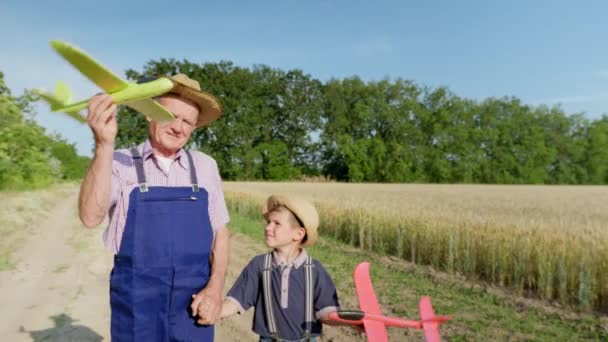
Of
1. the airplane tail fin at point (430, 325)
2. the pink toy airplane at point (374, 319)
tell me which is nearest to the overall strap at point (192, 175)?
the pink toy airplane at point (374, 319)

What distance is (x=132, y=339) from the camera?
1.91m

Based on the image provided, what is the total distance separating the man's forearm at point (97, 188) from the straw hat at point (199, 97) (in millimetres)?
430

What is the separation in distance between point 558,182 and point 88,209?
53251 millimetres

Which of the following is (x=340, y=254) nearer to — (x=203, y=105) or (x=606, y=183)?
(x=203, y=105)

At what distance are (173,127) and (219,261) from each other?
25.3 inches

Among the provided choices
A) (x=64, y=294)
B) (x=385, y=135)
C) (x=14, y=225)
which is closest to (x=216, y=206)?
(x=64, y=294)

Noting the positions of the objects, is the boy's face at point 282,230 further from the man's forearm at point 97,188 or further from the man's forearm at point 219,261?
the man's forearm at point 97,188

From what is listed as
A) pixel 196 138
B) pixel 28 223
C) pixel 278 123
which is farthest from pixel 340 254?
pixel 278 123

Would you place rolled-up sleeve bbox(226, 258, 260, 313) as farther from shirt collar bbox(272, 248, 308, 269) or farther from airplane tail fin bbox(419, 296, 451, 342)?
airplane tail fin bbox(419, 296, 451, 342)

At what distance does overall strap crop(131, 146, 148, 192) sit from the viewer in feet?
6.27

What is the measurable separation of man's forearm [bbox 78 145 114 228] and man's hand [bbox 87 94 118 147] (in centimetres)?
8

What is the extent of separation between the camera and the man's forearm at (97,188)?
5.42ft

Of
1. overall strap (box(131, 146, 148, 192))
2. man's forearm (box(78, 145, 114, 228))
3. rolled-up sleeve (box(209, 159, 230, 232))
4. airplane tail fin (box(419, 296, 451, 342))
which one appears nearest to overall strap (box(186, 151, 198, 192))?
rolled-up sleeve (box(209, 159, 230, 232))

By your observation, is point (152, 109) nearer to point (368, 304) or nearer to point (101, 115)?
point (101, 115)
